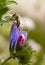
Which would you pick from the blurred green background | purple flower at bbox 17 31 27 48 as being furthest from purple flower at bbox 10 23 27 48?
the blurred green background

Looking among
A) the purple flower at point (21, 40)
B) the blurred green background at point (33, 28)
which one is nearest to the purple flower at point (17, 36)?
the purple flower at point (21, 40)

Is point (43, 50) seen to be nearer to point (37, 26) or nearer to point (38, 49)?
point (38, 49)

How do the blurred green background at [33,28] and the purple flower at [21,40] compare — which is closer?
the purple flower at [21,40]

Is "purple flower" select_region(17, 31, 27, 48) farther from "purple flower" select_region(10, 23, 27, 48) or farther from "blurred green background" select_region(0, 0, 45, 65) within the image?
"blurred green background" select_region(0, 0, 45, 65)

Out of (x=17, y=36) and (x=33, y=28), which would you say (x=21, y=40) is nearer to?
(x=17, y=36)

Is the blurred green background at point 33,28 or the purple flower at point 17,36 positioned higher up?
the purple flower at point 17,36

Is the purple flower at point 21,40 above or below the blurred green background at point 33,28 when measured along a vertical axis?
above

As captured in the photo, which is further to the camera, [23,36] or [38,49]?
[38,49]

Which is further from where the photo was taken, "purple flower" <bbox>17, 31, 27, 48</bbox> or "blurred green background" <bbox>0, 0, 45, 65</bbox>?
"blurred green background" <bbox>0, 0, 45, 65</bbox>

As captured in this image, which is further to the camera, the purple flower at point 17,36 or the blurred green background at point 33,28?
the blurred green background at point 33,28

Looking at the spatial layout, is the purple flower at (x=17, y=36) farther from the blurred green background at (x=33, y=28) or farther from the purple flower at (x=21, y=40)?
the blurred green background at (x=33, y=28)

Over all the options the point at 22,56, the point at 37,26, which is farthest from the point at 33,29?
the point at 22,56
